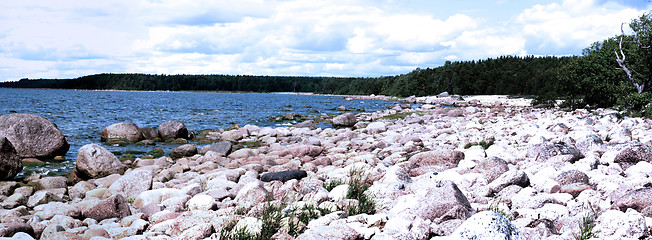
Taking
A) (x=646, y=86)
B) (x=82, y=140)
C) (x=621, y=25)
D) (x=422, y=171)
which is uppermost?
(x=621, y=25)

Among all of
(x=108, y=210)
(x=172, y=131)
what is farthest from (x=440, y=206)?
(x=172, y=131)

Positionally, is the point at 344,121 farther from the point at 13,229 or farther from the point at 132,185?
the point at 13,229

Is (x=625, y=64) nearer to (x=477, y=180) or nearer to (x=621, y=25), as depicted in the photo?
(x=621, y=25)

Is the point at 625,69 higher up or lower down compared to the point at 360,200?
higher up

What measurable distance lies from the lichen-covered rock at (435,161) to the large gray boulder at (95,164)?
9059 mm

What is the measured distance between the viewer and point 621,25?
917 inches

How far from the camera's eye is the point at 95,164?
12453mm

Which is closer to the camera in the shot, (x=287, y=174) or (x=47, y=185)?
(x=287, y=174)

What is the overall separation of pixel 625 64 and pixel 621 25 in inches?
98.2

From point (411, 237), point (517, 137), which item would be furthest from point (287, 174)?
point (517, 137)

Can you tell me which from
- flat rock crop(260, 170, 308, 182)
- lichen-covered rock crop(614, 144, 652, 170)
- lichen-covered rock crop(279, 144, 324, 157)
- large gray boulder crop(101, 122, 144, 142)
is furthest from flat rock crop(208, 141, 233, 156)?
lichen-covered rock crop(614, 144, 652, 170)

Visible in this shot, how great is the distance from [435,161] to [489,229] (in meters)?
5.45

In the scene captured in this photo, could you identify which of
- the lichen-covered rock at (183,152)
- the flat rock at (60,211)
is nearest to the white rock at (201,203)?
the flat rock at (60,211)

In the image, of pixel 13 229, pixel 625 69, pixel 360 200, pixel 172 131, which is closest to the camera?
pixel 13 229
